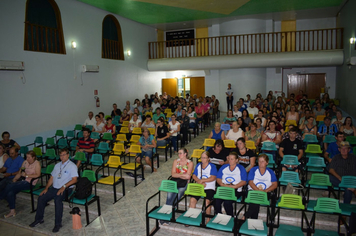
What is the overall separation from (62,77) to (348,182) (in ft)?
29.3

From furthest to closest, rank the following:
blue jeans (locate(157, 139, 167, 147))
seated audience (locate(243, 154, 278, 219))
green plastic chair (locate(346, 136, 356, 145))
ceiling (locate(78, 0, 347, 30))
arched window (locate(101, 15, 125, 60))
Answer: arched window (locate(101, 15, 125, 60))
ceiling (locate(78, 0, 347, 30))
blue jeans (locate(157, 139, 167, 147))
green plastic chair (locate(346, 136, 356, 145))
seated audience (locate(243, 154, 278, 219))

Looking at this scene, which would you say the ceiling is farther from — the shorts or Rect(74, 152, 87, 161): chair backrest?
the shorts

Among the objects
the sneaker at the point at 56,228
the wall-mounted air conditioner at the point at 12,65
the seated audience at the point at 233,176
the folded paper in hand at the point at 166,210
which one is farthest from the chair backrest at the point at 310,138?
the wall-mounted air conditioner at the point at 12,65

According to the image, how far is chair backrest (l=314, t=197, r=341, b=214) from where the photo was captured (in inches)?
150

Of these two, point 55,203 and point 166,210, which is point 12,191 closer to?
point 55,203

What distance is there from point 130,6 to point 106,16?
1.44 m

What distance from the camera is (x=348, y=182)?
4.62 metres

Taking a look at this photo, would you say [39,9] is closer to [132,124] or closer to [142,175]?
[132,124]

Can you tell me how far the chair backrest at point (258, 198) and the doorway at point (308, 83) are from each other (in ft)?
41.7

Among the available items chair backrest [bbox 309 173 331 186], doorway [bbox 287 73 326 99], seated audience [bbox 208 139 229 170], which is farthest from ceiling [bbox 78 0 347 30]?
chair backrest [bbox 309 173 331 186]

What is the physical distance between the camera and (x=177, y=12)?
40.6 ft

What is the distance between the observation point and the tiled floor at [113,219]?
470cm

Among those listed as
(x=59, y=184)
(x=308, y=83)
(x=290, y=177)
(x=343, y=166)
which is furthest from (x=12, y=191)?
(x=308, y=83)

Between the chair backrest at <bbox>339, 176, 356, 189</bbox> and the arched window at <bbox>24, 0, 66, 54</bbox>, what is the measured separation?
8.91 metres
